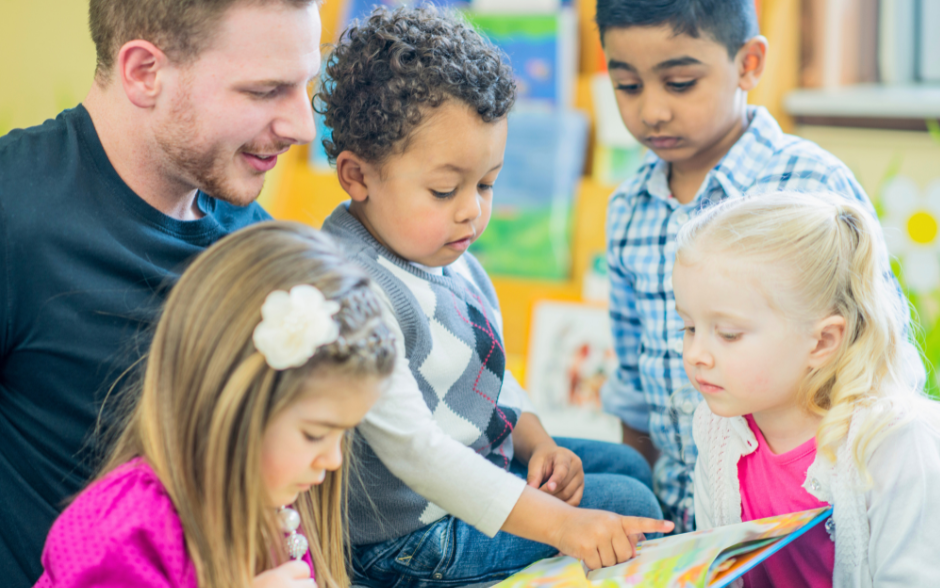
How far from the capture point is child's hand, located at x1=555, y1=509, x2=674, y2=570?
35.2 inches

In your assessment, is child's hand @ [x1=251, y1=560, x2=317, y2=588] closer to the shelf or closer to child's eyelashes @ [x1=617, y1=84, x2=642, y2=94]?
child's eyelashes @ [x1=617, y1=84, x2=642, y2=94]

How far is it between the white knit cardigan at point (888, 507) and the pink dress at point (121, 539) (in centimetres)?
71

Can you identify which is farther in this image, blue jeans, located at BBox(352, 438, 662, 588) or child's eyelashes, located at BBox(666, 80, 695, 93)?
child's eyelashes, located at BBox(666, 80, 695, 93)

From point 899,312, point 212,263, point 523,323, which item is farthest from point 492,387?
point 523,323

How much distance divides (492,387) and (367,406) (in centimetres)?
33

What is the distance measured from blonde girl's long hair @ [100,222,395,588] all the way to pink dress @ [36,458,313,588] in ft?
0.05

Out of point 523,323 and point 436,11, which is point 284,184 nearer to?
point 523,323

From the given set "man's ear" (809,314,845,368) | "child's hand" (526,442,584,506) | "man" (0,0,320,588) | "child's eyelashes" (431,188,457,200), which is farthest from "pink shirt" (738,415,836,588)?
"man" (0,0,320,588)

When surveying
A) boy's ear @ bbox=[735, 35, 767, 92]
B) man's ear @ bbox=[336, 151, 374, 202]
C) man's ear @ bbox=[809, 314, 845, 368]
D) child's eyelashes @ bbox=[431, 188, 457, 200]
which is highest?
boy's ear @ bbox=[735, 35, 767, 92]

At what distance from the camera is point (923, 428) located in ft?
2.92

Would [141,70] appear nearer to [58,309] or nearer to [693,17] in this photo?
[58,309]

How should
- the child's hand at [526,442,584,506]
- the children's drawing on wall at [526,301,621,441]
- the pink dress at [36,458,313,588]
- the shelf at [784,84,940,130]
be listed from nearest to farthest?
the pink dress at [36,458,313,588], the child's hand at [526,442,584,506], the shelf at [784,84,940,130], the children's drawing on wall at [526,301,621,441]

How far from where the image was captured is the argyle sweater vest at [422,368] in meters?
0.97

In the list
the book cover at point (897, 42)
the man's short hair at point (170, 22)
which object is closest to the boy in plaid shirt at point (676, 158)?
the man's short hair at point (170, 22)
